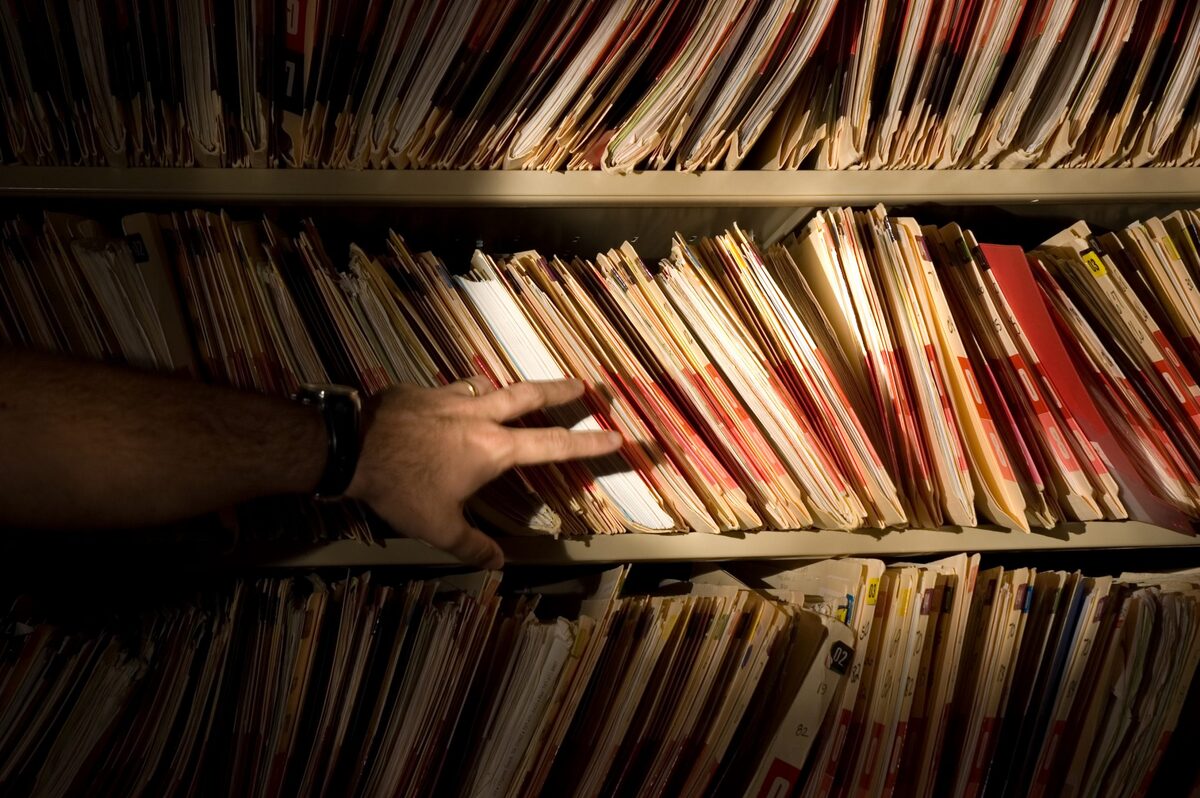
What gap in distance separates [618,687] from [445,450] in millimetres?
379

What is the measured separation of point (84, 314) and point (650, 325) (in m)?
0.65

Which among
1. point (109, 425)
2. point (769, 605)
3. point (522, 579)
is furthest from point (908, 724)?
point (109, 425)

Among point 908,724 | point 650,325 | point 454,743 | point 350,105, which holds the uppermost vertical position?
point 350,105

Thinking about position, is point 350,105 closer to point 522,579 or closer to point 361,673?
point 361,673

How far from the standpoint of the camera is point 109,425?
2.31 feet

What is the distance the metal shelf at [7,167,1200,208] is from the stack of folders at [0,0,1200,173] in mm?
18

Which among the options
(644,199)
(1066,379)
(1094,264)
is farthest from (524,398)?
(1094,264)

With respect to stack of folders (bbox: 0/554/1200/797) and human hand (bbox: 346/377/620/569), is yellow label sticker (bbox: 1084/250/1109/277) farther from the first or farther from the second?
human hand (bbox: 346/377/620/569)

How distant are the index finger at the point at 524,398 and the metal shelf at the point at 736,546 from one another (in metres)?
0.18

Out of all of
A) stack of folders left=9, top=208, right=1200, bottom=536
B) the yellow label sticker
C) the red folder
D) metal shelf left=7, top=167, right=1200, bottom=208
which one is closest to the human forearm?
stack of folders left=9, top=208, right=1200, bottom=536

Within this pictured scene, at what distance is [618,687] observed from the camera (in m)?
0.93

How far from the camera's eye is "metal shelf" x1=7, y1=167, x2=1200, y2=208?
0.85 metres

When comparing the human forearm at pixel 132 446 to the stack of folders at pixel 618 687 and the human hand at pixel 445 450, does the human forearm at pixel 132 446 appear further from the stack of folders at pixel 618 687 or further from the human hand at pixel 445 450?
the stack of folders at pixel 618 687

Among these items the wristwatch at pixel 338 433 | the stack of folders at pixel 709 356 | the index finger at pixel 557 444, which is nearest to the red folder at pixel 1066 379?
the stack of folders at pixel 709 356
